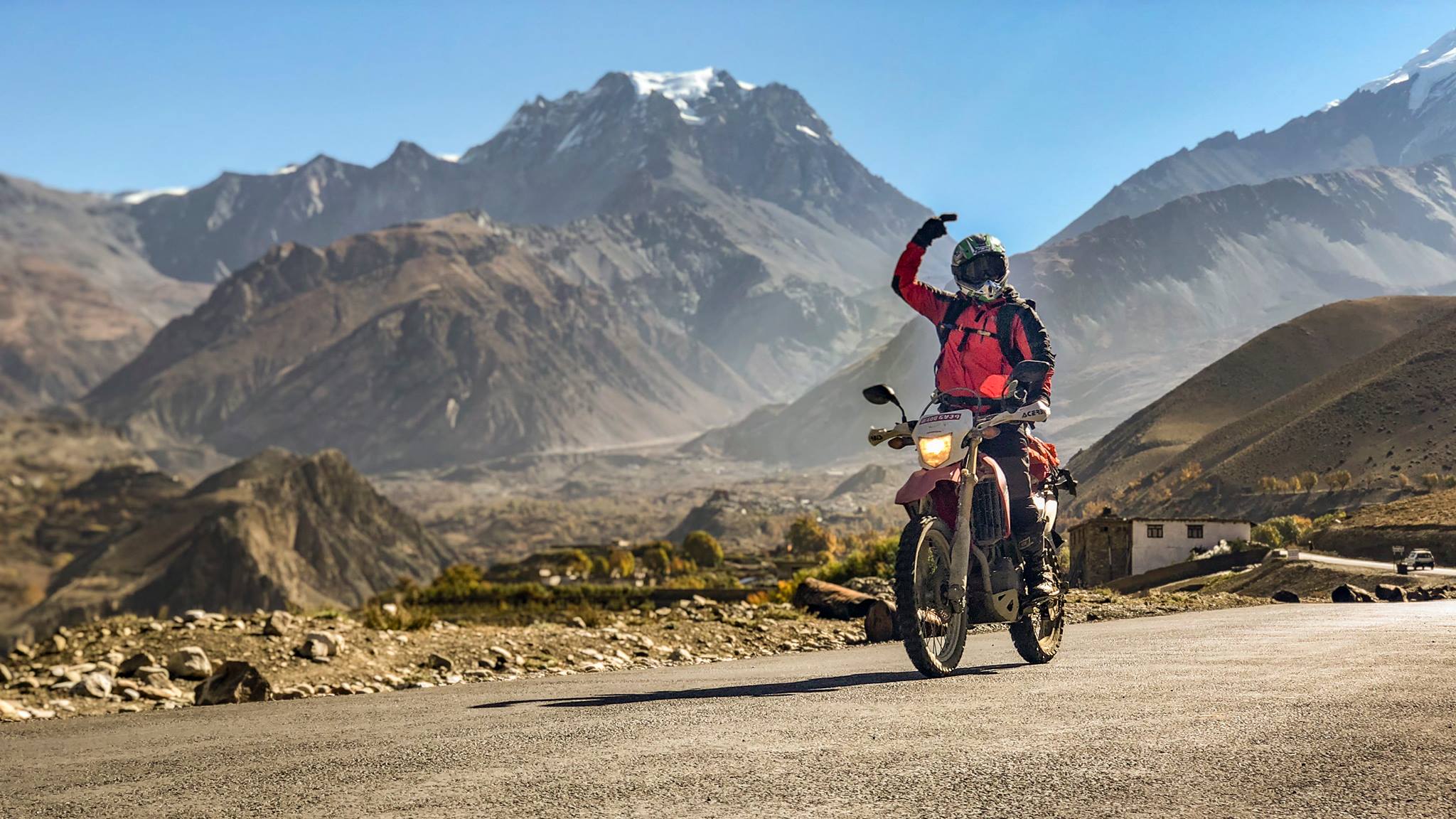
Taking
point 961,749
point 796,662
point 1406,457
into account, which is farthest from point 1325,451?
point 961,749

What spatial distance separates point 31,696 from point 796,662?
10.0 m

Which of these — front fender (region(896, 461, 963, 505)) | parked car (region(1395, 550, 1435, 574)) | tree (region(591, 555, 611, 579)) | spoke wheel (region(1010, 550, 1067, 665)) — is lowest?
tree (region(591, 555, 611, 579))

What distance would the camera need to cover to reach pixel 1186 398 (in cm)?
18575

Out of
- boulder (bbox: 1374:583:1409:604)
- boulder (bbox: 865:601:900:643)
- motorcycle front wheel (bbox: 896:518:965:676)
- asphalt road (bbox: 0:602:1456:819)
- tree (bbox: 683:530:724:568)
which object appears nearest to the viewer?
asphalt road (bbox: 0:602:1456:819)

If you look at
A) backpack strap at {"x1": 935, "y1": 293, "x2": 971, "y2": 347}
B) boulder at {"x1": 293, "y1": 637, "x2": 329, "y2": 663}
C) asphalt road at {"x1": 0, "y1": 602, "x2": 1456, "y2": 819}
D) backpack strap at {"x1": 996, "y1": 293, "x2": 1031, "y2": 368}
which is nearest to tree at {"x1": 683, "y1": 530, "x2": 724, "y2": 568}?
boulder at {"x1": 293, "y1": 637, "x2": 329, "y2": 663}

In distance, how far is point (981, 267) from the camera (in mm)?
13125

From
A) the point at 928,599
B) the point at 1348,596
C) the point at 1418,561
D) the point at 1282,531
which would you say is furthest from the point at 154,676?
the point at 1282,531

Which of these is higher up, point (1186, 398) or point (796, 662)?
point (1186, 398)

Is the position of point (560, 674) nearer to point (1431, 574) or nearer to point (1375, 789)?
point (1375, 789)

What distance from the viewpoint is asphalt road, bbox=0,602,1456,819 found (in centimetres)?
664

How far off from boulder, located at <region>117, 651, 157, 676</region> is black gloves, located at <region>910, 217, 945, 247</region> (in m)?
12.6

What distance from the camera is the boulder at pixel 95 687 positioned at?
17062 millimetres

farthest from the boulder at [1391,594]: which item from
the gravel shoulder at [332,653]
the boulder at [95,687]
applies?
the boulder at [95,687]

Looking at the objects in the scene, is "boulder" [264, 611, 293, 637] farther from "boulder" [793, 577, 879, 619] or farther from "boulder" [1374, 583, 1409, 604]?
"boulder" [1374, 583, 1409, 604]
